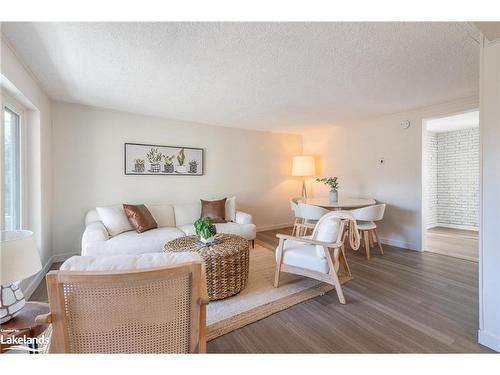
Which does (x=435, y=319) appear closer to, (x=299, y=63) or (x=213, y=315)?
(x=213, y=315)

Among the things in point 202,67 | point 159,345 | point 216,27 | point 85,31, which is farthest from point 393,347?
point 85,31

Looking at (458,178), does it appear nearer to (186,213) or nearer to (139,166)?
(186,213)

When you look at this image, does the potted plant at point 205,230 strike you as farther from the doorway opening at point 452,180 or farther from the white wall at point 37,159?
the doorway opening at point 452,180

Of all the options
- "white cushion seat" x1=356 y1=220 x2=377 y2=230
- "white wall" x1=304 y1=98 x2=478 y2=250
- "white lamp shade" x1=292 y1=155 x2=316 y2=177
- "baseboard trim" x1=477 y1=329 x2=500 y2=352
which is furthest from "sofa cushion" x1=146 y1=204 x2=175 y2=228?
"baseboard trim" x1=477 y1=329 x2=500 y2=352

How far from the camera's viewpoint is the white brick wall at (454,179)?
4.97 metres

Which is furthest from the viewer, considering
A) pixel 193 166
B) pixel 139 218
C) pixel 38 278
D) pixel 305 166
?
pixel 305 166

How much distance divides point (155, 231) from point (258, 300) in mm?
1818

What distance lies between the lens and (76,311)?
2.95 feet

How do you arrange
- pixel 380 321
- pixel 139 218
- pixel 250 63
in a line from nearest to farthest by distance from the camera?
pixel 380 321 → pixel 250 63 → pixel 139 218

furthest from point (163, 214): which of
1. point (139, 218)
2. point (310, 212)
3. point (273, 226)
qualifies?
point (273, 226)

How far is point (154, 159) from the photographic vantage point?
3.90 meters

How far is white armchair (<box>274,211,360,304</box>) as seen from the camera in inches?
85.6
